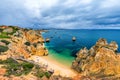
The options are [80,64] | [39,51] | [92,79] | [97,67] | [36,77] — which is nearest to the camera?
[36,77]

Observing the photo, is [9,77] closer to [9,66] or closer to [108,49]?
[9,66]

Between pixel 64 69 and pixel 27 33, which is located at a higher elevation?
pixel 27 33

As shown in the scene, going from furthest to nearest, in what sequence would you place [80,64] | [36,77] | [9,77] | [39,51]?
[39,51] < [80,64] < [36,77] < [9,77]

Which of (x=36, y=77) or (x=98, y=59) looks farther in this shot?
(x=98, y=59)

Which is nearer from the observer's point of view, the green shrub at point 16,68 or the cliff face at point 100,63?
the green shrub at point 16,68

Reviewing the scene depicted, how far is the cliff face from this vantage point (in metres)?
48.7

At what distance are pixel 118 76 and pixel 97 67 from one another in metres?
6.89

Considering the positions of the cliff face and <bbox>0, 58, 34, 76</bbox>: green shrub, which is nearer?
<bbox>0, 58, 34, 76</bbox>: green shrub

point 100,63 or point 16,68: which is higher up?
point 16,68

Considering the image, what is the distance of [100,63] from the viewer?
51312mm

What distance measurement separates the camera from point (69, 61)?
69188 mm

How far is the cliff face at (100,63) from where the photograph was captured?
48688mm

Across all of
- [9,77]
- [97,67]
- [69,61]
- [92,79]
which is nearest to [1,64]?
[9,77]

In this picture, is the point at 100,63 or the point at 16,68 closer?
the point at 16,68
